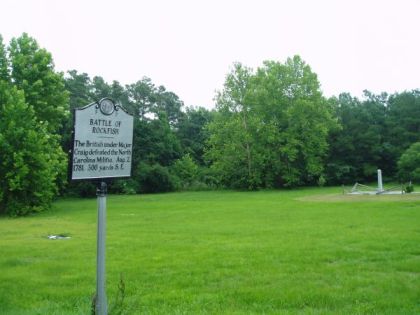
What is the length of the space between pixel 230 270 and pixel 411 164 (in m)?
48.7

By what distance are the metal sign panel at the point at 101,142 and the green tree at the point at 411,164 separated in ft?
167

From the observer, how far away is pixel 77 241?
1488 cm

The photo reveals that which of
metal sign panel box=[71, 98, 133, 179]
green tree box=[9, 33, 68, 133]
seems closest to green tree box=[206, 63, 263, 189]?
green tree box=[9, 33, 68, 133]

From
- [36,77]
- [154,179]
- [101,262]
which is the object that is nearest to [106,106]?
[101,262]

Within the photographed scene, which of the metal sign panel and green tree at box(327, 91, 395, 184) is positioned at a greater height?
green tree at box(327, 91, 395, 184)

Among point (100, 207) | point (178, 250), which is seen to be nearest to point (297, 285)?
point (100, 207)

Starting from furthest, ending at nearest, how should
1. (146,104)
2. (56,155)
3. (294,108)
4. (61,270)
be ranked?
1. (146,104)
2. (294,108)
3. (56,155)
4. (61,270)

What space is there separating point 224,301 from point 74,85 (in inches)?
2471

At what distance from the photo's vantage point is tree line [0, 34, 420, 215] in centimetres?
3828

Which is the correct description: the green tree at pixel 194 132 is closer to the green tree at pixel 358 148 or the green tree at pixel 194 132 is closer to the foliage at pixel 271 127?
the foliage at pixel 271 127

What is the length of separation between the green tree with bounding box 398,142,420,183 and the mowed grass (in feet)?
125

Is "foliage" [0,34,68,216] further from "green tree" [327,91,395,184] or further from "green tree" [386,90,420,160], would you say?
"green tree" [386,90,420,160]

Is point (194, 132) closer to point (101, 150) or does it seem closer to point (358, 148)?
point (358, 148)

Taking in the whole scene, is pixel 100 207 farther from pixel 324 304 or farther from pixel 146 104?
pixel 146 104
